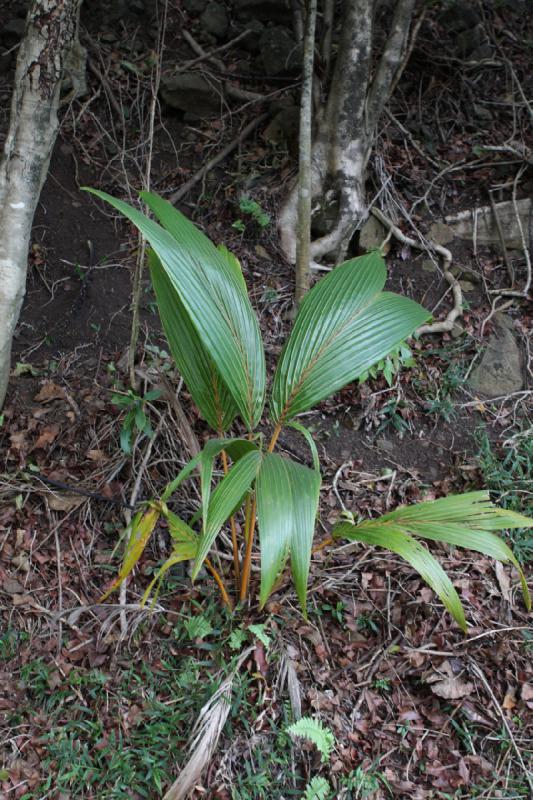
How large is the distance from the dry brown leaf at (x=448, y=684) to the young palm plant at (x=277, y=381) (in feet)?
1.68

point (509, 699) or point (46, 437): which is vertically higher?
point (46, 437)

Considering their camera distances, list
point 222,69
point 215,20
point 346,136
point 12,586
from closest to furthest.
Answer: point 12,586 → point 346,136 → point 222,69 → point 215,20

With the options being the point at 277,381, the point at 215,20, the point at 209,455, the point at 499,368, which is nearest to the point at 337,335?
the point at 277,381

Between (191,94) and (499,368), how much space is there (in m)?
2.69

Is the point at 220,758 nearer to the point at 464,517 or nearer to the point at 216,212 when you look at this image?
the point at 464,517

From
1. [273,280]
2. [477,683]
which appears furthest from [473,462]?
[273,280]

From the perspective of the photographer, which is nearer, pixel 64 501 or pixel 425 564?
pixel 425 564

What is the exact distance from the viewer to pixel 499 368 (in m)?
3.42

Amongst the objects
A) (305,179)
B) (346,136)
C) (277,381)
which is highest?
(346,136)

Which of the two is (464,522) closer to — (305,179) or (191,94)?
A: (305,179)

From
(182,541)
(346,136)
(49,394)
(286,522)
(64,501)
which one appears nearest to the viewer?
(286,522)

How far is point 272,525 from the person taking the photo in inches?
60.2

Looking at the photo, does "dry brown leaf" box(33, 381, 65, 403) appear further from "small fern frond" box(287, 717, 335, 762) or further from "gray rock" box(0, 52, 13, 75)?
"gray rock" box(0, 52, 13, 75)

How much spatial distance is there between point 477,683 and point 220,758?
3.23ft
